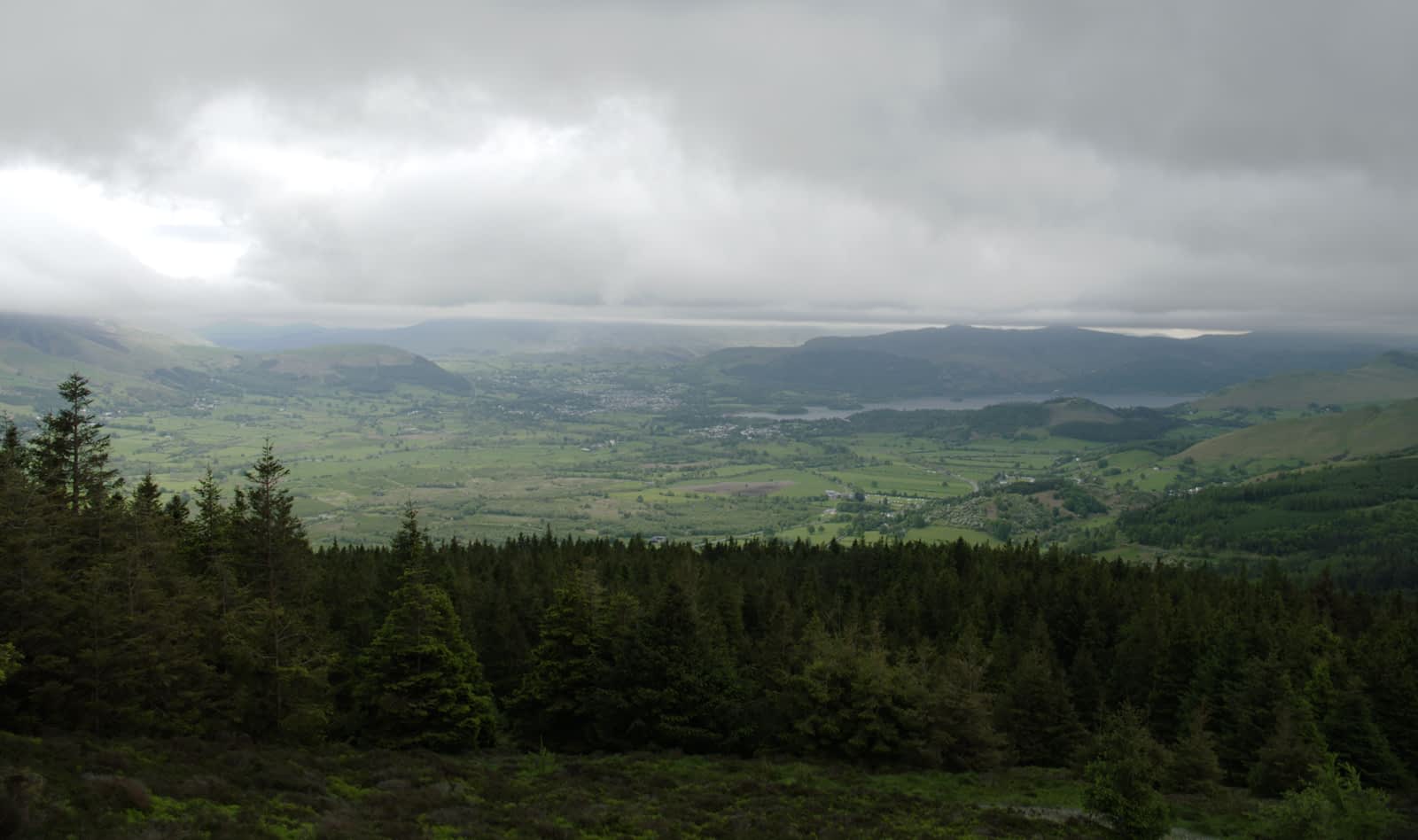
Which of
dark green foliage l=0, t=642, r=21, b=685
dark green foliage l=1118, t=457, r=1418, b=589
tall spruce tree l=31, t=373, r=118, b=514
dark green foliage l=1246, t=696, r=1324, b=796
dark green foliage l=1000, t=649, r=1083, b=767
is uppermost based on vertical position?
tall spruce tree l=31, t=373, r=118, b=514

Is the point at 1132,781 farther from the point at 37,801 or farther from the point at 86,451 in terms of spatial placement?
the point at 86,451

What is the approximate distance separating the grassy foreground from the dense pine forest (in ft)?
9.19

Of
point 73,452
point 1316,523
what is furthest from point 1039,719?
point 1316,523

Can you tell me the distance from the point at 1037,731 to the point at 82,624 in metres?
47.9

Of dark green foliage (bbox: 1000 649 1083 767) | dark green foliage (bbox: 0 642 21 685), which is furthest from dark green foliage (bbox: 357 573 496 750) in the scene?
dark green foliage (bbox: 1000 649 1083 767)

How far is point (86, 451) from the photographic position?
41188mm

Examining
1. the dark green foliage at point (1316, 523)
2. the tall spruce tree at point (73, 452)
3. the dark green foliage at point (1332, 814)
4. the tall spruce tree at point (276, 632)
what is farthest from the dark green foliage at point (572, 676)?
the dark green foliage at point (1316, 523)

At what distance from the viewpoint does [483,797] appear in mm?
25938

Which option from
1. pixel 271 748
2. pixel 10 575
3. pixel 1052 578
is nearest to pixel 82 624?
pixel 10 575

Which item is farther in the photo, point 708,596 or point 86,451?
point 708,596

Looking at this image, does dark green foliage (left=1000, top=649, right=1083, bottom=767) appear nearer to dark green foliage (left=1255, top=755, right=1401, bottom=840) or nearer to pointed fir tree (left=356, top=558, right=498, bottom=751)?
dark green foliage (left=1255, top=755, right=1401, bottom=840)

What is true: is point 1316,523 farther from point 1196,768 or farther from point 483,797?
point 483,797

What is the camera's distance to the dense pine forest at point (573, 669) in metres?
26.7

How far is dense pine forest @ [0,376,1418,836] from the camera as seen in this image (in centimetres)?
2670
